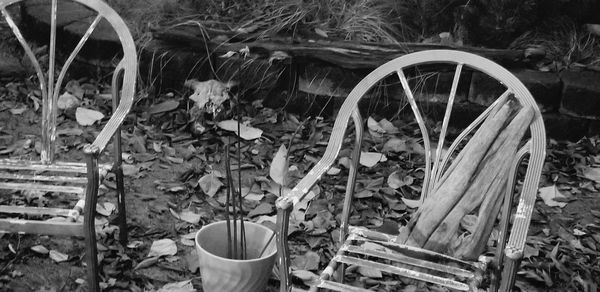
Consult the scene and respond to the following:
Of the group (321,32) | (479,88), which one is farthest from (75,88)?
(479,88)

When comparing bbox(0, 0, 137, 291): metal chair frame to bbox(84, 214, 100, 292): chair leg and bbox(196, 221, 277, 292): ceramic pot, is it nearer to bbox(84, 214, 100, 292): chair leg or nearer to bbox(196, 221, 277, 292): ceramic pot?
bbox(84, 214, 100, 292): chair leg

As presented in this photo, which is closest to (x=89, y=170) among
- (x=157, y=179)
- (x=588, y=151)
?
(x=157, y=179)

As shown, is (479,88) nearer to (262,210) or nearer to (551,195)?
(551,195)

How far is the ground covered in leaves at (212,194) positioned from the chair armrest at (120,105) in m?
0.39

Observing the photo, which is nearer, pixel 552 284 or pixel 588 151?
pixel 552 284

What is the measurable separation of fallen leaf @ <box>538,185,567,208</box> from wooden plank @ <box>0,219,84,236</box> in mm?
2142

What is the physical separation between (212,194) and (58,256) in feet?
2.49

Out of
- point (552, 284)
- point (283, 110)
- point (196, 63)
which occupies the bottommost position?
point (552, 284)

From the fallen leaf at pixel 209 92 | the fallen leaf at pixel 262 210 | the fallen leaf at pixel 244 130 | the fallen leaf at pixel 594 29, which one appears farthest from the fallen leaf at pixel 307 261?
the fallen leaf at pixel 594 29

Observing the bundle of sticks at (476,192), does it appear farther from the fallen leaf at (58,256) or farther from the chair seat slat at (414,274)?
the fallen leaf at (58,256)

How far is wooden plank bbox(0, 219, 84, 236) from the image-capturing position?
Result: 81.9 inches

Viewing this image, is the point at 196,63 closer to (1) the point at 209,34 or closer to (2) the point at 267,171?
(1) the point at 209,34

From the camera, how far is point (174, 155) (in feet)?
11.6

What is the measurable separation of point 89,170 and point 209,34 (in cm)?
200
